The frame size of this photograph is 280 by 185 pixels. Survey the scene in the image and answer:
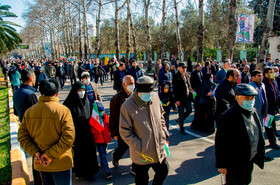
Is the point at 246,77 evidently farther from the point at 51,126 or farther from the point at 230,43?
the point at 51,126

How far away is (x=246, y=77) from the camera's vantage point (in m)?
7.98

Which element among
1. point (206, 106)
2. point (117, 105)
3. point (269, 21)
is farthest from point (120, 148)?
point (269, 21)

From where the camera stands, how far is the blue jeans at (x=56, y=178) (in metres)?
2.77

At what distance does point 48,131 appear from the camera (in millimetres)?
2604

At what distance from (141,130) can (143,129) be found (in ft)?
0.09

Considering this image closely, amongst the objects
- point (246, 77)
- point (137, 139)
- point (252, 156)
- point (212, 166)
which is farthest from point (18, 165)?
point (246, 77)

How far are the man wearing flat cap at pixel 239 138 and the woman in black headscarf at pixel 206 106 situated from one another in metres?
3.67

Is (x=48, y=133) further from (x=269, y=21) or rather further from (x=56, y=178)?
(x=269, y=21)

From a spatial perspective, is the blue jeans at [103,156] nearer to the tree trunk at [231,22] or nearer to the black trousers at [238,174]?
the black trousers at [238,174]

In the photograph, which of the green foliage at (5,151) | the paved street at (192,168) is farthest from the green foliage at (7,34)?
the paved street at (192,168)

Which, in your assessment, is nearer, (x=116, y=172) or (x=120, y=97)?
(x=120, y=97)

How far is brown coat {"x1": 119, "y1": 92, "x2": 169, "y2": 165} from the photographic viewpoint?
274cm

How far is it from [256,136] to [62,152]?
230 centimetres

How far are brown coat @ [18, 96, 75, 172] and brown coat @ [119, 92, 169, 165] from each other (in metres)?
0.66
